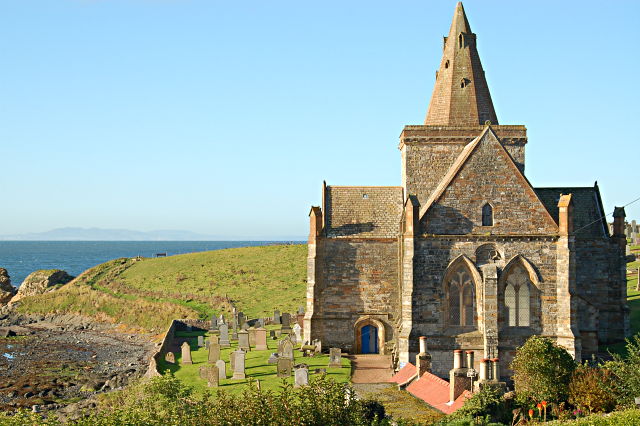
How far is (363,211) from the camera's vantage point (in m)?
38.2

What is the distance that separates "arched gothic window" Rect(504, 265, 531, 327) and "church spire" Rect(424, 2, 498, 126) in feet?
30.7

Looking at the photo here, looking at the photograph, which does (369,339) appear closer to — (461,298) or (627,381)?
(461,298)

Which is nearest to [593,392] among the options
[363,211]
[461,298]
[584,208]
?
[461,298]

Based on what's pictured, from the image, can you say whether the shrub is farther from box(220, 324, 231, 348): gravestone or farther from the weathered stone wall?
box(220, 324, 231, 348): gravestone

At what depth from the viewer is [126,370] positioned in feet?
129

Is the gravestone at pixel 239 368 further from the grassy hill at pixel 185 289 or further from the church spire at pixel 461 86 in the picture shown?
the grassy hill at pixel 185 289

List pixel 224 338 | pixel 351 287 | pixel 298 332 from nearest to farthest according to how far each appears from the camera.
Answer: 1. pixel 351 287
2. pixel 224 338
3. pixel 298 332

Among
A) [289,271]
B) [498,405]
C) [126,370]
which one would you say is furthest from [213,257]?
[498,405]

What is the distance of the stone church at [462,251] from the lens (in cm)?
3158

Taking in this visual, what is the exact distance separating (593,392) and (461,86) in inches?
794

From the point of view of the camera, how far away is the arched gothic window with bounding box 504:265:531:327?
31781 millimetres

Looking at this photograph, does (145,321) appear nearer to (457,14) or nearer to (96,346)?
(96,346)

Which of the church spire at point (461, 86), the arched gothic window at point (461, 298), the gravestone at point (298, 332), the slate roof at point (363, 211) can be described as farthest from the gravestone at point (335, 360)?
the church spire at point (461, 86)

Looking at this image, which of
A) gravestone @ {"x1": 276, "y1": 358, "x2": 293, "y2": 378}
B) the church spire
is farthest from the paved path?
the church spire
